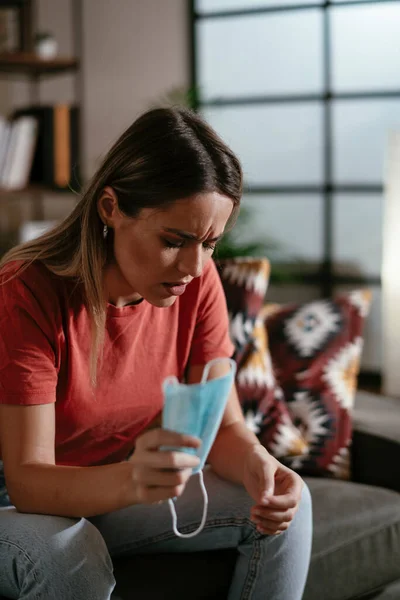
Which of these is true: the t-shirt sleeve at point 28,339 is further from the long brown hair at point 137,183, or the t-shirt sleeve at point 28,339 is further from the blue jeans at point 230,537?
the blue jeans at point 230,537

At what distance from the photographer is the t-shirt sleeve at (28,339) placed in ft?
4.11

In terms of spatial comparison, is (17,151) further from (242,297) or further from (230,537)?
(230,537)

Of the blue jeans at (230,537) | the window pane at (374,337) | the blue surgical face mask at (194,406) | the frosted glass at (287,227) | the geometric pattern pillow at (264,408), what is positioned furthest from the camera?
the frosted glass at (287,227)

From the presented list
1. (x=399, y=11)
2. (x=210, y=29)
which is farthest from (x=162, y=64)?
(x=399, y=11)

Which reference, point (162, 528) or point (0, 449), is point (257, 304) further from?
point (0, 449)

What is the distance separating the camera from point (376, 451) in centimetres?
195

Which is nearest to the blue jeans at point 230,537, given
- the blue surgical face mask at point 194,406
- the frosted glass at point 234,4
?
the blue surgical face mask at point 194,406

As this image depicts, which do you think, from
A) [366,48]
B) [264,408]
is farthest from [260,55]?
[264,408]

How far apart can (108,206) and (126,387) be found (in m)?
0.31

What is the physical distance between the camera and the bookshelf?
3.54m

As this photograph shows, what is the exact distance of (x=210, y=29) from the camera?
4223mm

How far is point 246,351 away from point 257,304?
12 centimetres

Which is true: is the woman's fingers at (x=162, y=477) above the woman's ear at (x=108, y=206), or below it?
below

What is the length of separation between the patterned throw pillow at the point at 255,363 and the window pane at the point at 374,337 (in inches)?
79.5
